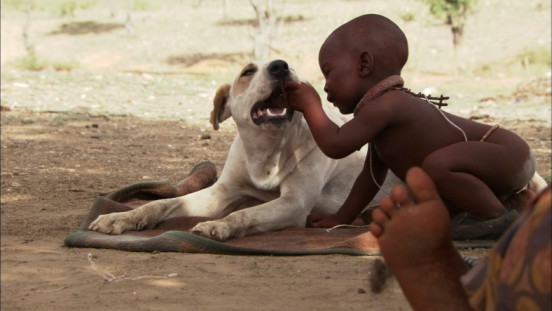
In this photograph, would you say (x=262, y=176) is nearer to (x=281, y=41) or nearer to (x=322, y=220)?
(x=322, y=220)

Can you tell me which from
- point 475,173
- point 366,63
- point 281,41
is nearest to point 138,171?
point 366,63

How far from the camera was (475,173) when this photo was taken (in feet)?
13.0

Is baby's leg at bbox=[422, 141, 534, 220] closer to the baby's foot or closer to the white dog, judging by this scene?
the baby's foot

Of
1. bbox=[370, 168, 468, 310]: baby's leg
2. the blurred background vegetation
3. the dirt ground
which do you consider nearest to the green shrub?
the blurred background vegetation

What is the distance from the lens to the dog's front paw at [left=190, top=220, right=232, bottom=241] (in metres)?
4.34

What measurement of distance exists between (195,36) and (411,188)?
929 inches

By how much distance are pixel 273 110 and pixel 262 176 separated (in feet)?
1.24

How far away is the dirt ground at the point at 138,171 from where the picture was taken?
11.0 ft

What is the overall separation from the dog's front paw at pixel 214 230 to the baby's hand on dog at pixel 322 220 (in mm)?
501

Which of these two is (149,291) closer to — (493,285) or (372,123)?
(372,123)

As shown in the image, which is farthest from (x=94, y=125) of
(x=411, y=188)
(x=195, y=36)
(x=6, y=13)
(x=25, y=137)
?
(x=6, y=13)

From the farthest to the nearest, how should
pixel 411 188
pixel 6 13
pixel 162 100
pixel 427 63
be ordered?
pixel 6 13 < pixel 427 63 < pixel 162 100 < pixel 411 188

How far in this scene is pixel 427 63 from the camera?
Answer: 19.9m

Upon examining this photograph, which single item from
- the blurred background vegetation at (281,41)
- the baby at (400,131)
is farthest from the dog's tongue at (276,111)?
the blurred background vegetation at (281,41)
